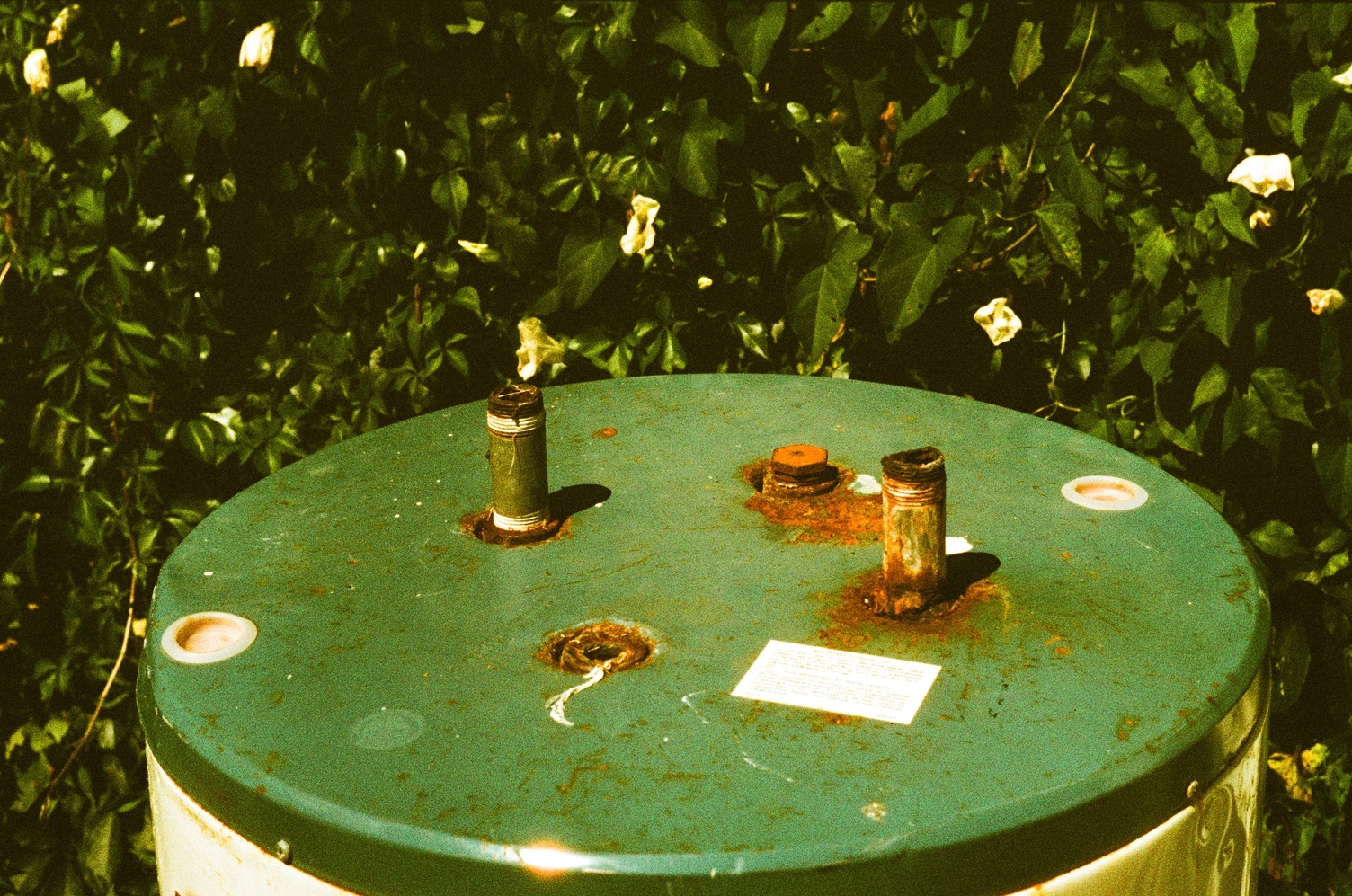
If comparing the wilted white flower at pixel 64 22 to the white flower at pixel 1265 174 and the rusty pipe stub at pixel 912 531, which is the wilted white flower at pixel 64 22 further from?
the white flower at pixel 1265 174

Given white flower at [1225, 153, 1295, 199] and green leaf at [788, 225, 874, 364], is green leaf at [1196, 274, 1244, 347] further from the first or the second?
green leaf at [788, 225, 874, 364]

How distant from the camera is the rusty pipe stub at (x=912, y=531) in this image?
154 cm

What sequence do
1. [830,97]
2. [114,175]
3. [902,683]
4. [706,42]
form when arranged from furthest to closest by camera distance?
[114,175] → [830,97] → [706,42] → [902,683]

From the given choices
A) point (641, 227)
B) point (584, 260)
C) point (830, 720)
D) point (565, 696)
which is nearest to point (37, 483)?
point (584, 260)

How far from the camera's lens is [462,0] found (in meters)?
2.56

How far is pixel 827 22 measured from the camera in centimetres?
234

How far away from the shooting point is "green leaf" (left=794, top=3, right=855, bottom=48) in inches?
92.0

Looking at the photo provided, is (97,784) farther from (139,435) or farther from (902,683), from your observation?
(902,683)

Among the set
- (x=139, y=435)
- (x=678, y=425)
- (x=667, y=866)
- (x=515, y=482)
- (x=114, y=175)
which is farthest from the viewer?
(x=139, y=435)

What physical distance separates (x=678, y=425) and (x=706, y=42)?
70 centimetres

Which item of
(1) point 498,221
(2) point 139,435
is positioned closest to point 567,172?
(1) point 498,221

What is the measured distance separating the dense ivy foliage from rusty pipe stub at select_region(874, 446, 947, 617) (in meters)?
0.83

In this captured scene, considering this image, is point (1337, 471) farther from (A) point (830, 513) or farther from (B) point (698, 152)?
(B) point (698, 152)

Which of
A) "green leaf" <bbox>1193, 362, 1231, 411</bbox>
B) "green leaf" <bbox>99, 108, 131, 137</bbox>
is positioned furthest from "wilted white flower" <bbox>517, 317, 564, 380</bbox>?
"green leaf" <bbox>1193, 362, 1231, 411</bbox>
